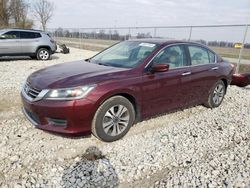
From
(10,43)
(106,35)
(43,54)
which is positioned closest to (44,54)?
(43,54)

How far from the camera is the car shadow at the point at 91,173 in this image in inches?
119

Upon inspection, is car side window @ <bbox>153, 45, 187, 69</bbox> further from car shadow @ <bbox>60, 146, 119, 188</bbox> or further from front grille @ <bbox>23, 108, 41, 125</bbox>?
front grille @ <bbox>23, 108, 41, 125</bbox>

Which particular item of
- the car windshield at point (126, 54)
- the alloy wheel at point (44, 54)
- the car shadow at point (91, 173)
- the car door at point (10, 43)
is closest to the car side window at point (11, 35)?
the car door at point (10, 43)

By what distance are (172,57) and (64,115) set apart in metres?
2.37

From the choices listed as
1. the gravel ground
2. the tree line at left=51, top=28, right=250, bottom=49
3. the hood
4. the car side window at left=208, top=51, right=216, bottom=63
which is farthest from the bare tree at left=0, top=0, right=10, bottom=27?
the car side window at left=208, top=51, right=216, bottom=63

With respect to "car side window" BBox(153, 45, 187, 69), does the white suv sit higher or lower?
lower

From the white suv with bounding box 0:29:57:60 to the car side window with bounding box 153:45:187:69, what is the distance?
402 inches

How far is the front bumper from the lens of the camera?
11.6 feet

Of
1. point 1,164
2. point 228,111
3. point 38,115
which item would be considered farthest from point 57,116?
point 228,111

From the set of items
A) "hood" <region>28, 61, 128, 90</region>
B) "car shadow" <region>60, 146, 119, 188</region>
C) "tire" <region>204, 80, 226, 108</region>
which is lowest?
"car shadow" <region>60, 146, 119, 188</region>

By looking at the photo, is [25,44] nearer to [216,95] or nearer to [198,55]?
[198,55]

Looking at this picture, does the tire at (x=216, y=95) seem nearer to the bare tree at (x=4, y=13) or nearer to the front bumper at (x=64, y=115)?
the front bumper at (x=64, y=115)

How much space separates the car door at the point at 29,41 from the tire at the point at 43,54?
0.31m

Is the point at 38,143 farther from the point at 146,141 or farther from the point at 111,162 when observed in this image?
the point at 146,141
